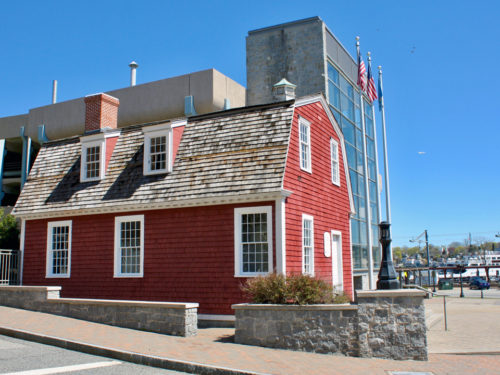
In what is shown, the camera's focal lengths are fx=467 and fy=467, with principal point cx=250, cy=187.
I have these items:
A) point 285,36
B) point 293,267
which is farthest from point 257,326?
point 285,36

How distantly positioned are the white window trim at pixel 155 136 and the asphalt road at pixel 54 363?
6.51 metres

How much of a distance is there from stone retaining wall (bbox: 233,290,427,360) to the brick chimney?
37.3 feet

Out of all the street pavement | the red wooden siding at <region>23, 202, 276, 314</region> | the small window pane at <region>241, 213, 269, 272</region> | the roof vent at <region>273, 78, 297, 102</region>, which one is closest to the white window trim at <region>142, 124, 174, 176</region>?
the red wooden siding at <region>23, 202, 276, 314</region>

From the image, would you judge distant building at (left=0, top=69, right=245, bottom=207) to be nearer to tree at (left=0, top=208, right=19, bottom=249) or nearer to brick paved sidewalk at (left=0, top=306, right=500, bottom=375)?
tree at (left=0, top=208, right=19, bottom=249)

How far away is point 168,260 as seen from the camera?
1402cm

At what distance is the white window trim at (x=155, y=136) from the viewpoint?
14711 mm

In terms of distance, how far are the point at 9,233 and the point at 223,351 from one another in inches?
684

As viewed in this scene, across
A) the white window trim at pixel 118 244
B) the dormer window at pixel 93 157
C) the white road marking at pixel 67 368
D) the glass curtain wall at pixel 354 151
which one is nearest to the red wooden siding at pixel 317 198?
the white window trim at pixel 118 244

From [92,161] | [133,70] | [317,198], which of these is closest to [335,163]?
[317,198]

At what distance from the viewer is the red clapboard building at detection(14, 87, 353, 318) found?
12992 millimetres

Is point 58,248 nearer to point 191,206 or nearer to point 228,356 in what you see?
point 191,206

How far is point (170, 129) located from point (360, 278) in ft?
65.5

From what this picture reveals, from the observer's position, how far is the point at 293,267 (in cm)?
1293

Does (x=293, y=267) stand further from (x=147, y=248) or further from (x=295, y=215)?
(x=147, y=248)
